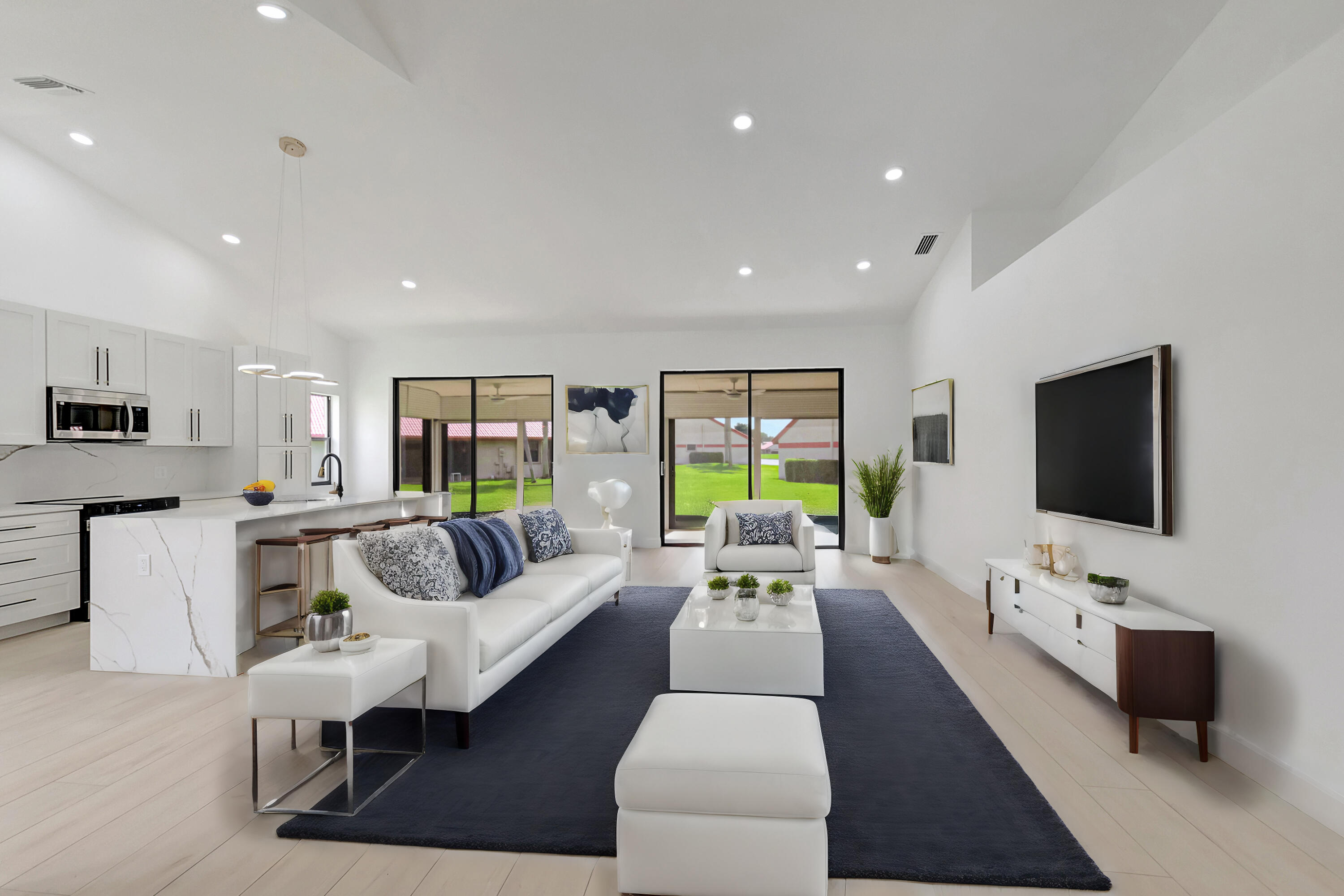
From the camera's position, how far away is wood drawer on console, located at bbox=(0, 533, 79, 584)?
430 cm

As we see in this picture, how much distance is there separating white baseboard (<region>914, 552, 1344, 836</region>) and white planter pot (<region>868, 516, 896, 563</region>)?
4.13 metres

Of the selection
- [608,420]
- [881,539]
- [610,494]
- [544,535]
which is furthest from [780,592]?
[608,420]

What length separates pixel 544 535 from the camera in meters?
4.63

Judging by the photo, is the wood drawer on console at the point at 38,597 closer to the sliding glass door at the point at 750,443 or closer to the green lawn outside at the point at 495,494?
the green lawn outside at the point at 495,494

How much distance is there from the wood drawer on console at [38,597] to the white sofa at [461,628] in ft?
10.3

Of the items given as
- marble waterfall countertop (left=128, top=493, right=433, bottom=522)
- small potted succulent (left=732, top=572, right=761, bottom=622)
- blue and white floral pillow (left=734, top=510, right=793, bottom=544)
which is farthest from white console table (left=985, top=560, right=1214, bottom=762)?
Result: marble waterfall countertop (left=128, top=493, right=433, bottom=522)

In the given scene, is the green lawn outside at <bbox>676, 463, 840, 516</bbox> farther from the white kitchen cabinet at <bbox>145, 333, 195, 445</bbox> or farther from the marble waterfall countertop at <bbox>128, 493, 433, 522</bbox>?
the white kitchen cabinet at <bbox>145, 333, 195, 445</bbox>

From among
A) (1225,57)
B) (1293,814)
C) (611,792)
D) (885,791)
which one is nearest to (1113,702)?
(1293,814)

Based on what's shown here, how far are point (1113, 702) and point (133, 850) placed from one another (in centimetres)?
396

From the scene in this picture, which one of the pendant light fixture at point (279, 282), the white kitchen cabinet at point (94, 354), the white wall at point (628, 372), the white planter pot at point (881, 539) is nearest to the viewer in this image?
the pendant light fixture at point (279, 282)

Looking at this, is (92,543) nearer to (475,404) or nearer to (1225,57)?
(475,404)

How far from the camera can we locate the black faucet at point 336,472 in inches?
209

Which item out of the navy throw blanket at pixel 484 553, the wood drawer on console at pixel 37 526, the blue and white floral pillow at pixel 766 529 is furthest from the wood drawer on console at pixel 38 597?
the blue and white floral pillow at pixel 766 529

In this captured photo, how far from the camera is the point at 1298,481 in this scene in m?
2.30
